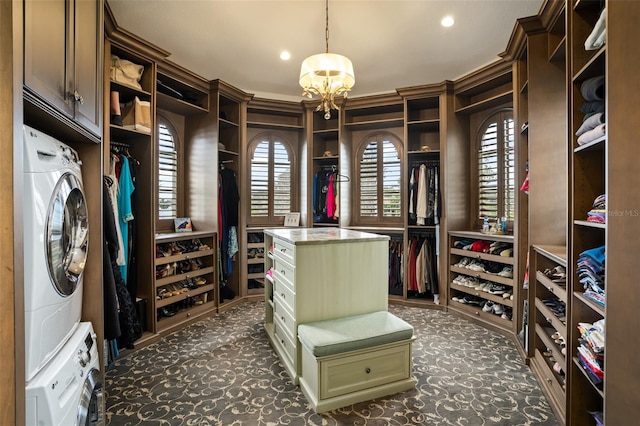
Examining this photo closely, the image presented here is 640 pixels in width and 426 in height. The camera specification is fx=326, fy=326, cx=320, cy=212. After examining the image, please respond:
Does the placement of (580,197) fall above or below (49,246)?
above

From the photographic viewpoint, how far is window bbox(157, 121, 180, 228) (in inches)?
151

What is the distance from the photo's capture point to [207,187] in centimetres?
398

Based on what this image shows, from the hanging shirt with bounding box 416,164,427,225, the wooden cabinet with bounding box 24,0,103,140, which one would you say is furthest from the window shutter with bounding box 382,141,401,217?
the wooden cabinet with bounding box 24,0,103,140

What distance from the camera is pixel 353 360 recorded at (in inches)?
83.2

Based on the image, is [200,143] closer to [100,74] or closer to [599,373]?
[100,74]

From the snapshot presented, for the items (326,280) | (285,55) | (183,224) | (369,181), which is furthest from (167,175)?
(369,181)

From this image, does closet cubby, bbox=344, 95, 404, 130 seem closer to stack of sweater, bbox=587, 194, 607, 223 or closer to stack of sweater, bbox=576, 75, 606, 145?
stack of sweater, bbox=576, 75, 606, 145

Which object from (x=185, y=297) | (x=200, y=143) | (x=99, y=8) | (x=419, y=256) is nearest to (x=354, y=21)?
(x=99, y=8)

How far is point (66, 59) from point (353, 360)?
2.17 m

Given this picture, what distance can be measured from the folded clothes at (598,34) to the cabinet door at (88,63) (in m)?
2.27

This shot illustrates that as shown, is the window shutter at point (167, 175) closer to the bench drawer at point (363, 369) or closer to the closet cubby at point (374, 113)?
the closet cubby at point (374, 113)

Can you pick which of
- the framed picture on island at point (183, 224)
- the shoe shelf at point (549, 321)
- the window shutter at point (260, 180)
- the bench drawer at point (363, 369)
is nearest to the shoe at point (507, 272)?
the shoe shelf at point (549, 321)

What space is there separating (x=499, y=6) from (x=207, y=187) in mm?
3388

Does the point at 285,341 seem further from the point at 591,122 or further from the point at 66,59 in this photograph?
the point at 591,122
